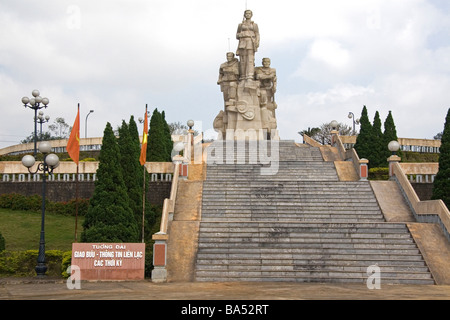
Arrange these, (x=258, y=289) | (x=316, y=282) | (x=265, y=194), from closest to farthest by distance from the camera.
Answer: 1. (x=258, y=289)
2. (x=316, y=282)
3. (x=265, y=194)


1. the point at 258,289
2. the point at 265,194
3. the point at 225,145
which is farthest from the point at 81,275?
the point at 225,145

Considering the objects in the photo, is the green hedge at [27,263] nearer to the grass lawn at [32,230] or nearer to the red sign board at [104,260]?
the red sign board at [104,260]

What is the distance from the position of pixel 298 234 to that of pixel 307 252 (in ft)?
3.88

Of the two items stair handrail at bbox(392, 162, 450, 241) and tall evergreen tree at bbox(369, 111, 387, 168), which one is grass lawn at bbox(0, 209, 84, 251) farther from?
tall evergreen tree at bbox(369, 111, 387, 168)

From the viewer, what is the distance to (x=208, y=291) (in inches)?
562

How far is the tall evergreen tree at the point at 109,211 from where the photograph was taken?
1923cm

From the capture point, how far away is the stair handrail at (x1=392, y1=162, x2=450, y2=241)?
19.0 meters

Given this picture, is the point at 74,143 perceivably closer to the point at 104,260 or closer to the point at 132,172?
the point at 132,172

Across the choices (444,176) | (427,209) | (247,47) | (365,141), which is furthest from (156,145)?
(427,209)

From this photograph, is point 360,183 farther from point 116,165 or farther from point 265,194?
point 116,165

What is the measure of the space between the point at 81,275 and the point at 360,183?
13.4 meters

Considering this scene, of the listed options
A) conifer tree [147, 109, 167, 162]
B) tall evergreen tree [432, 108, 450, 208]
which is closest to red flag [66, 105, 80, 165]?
conifer tree [147, 109, 167, 162]

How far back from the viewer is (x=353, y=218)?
21.3 m

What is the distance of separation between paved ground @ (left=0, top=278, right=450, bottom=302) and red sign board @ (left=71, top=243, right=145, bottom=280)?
0.38 metres
